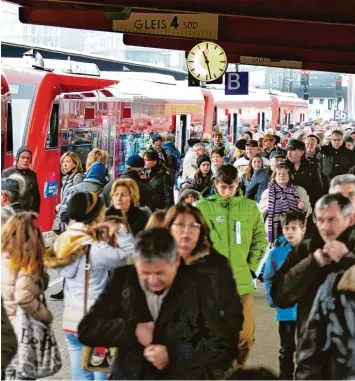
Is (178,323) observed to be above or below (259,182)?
below

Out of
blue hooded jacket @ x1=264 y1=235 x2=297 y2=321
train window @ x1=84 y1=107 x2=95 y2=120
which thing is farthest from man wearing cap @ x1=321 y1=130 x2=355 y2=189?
blue hooded jacket @ x1=264 y1=235 x2=297 y2=321

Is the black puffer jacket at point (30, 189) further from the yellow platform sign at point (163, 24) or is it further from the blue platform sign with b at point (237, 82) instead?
the blue platform sign with b at point (237, 82)

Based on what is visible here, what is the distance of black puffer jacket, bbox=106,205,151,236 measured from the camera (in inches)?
288

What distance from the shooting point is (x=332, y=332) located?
6.27m

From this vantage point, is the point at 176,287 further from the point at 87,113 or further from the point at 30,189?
the point at 87,113

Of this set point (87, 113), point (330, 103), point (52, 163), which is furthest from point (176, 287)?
point (330, 103)

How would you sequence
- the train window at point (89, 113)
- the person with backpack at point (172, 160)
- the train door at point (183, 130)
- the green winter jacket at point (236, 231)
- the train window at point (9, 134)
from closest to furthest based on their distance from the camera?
the green winter jacket at point (236, 231), the train window at point (9, 134), the train window at point (89, 113), the person with backpack at point (172, 160), the train door at point (183, 130)

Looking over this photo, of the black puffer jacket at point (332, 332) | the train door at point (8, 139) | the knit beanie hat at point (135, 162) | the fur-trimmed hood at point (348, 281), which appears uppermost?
the train door at point (8, 139)

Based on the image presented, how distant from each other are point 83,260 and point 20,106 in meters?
9.14

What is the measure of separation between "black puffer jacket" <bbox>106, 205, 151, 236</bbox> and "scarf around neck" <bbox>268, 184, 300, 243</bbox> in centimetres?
Answer: 293

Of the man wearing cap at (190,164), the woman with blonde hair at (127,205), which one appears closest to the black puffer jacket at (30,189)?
the woman with blonde hair at (127,205)

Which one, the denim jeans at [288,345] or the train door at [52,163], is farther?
the train door at [52,163]

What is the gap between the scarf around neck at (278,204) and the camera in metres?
10.2

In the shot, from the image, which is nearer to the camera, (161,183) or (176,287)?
(176,287)
